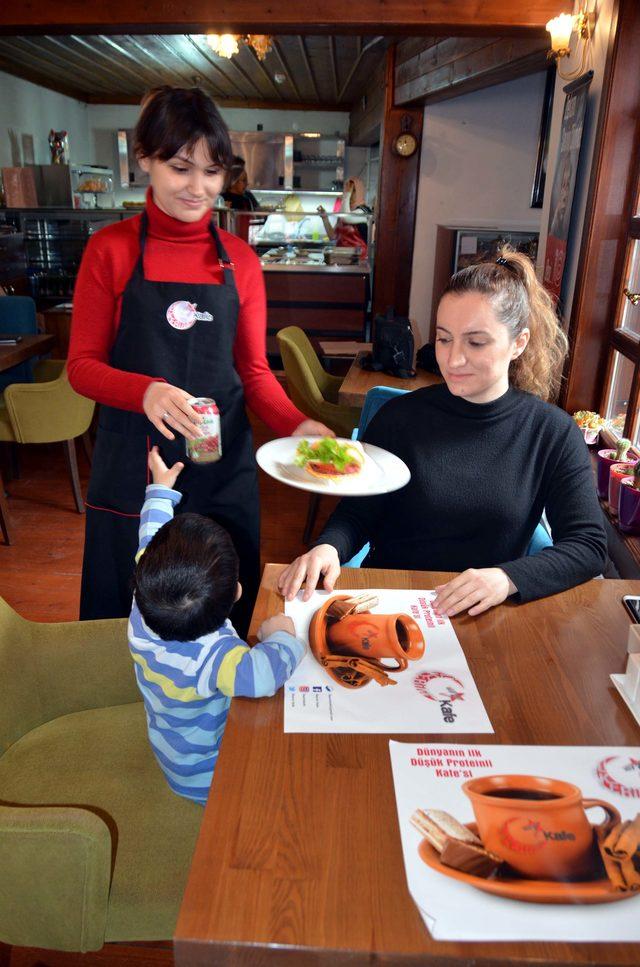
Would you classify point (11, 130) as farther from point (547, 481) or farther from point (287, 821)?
point (287, 821)

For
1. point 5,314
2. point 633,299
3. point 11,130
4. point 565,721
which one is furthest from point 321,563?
point 11,130

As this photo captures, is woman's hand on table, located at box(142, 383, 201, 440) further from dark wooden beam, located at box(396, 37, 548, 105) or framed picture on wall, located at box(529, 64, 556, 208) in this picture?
framed picture on wall, located at box(529, 64, 556, 208)

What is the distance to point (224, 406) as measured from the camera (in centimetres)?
178

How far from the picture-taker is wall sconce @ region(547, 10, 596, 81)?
2904 mm

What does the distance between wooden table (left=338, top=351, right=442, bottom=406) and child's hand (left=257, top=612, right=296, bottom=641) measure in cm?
236

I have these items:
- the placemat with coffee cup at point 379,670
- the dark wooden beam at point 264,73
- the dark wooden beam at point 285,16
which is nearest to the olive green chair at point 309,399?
the dark wooden beam at point 285,16

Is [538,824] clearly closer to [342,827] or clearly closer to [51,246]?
[342,827]

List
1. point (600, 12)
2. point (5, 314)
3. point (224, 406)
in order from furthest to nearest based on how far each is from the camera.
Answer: point (5, 314) < point (600, 12) < point (224, 406)

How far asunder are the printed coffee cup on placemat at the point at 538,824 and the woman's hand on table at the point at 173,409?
34.5 inches

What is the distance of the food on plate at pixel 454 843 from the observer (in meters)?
0.74

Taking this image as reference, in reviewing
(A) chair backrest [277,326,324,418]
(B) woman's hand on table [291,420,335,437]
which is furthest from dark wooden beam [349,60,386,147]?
(B) woman's hand on table [291,420,335,437]

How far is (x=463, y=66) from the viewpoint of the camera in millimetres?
5145

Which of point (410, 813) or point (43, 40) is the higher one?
point (43, 40)

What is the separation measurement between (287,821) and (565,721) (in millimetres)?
405
